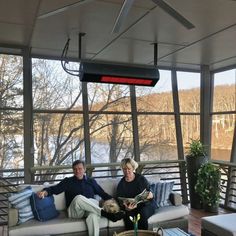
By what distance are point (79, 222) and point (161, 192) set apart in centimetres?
134

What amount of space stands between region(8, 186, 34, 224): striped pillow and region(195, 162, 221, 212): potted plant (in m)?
3.22

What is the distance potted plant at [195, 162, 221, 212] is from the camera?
18.5 feet

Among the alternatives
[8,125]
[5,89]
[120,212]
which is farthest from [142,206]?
[5,89]

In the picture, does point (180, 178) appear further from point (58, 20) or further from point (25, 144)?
point (58, 20)

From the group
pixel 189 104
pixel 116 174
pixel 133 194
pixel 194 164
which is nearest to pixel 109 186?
pixel 133 194

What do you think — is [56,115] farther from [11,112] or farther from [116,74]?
[116,74]

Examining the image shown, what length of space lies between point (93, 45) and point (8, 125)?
6.48 feet

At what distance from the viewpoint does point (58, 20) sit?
149 inches

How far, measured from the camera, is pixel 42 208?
3.83m

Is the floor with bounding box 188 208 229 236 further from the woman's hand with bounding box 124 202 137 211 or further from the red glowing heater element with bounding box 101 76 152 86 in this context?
the red glowing heater element with bounding box 101 76 152 86

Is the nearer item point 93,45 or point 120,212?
point 120,212

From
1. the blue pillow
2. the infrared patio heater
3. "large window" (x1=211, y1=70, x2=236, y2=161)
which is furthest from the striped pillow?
"large window" (x1=211, y1=70, x2=236, y2=161)

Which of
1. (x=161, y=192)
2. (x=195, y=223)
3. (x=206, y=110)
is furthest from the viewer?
(x=206, y=110)

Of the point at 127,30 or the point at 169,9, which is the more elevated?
the point at 127,30
